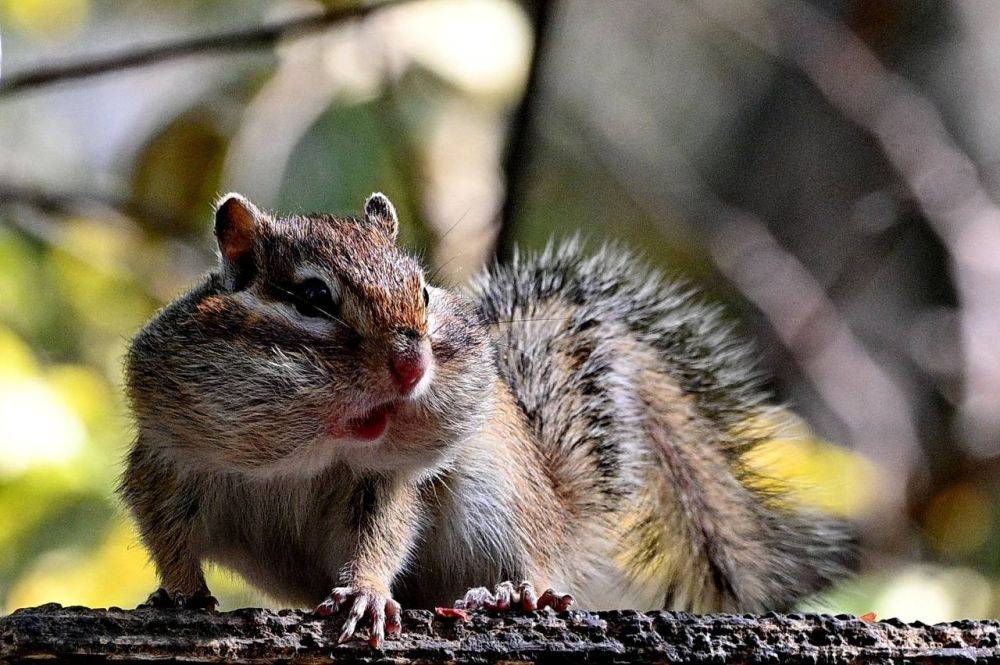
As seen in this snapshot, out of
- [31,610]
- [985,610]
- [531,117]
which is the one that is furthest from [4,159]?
[985,610]

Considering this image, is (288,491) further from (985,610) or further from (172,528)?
(985,610)

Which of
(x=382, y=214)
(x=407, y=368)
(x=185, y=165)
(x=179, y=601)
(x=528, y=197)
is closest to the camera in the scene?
→ (x=407, y=368)

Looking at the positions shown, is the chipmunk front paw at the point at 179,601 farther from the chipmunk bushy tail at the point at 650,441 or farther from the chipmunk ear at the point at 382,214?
the chipmunk bushy tail at the point at 650,441

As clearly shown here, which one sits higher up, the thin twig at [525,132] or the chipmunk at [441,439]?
the thin twig at [525,132]

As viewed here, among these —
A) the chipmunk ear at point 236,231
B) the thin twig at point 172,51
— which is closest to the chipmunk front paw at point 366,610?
the chipmunk ear at point 236,231

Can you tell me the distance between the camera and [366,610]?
5.66 feet

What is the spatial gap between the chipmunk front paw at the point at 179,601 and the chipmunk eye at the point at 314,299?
Result: 48cm

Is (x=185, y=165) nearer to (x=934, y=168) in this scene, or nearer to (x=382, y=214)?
(x=382, y=214)

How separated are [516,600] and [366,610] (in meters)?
0.41

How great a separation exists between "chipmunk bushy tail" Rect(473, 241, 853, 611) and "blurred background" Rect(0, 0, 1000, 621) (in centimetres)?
14

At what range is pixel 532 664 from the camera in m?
1.67

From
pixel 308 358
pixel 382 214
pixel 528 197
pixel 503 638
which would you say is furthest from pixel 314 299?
pixel 528 197

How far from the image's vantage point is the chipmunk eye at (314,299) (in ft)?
5.78

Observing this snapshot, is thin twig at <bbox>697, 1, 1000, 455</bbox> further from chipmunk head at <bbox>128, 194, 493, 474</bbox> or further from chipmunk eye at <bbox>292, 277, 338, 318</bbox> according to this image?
chipmunk eye at <bbox>292, 277, 338, 318</bbox>
